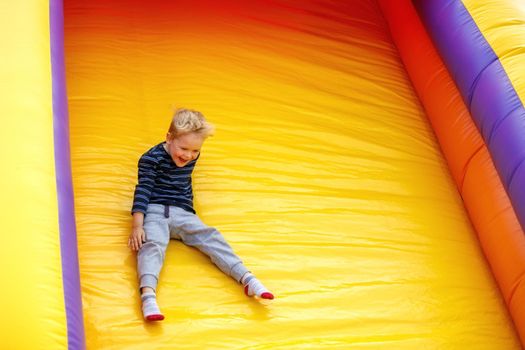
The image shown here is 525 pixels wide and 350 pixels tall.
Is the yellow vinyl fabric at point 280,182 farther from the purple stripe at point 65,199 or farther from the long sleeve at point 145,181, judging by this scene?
the purple stripe at point 65,199

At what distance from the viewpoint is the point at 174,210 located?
2078mm

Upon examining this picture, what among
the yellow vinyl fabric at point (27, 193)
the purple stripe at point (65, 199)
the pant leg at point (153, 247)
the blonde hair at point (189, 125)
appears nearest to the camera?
the yellow vinyl fabric at point (27, 193)

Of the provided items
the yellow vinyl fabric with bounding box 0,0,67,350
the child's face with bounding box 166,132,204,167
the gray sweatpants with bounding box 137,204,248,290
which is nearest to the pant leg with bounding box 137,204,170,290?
the gray sweatpants with bounding box 137,204,248,290

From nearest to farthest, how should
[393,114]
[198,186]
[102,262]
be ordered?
[102,262] → [198,186] → [393,114]

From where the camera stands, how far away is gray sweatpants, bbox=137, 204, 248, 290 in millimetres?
1952

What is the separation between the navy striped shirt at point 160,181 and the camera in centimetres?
207

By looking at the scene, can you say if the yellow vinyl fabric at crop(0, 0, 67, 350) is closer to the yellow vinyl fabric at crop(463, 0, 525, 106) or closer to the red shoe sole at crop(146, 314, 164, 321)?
the red shoe sole at crop(146, 314, 164, 321)

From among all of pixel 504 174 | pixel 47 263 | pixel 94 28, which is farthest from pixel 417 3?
pixel 47 263

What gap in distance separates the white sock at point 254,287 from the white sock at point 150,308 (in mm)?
225

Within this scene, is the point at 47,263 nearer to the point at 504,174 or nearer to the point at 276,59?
the point at 504,174

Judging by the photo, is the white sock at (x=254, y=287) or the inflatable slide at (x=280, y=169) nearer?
the inflatable slide at (x=280, y=169)

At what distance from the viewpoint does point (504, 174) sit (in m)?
2.03

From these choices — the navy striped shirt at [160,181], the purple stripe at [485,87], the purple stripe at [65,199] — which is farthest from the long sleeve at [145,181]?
the purple stripe at [485,87]

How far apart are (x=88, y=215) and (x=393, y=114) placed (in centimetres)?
107
